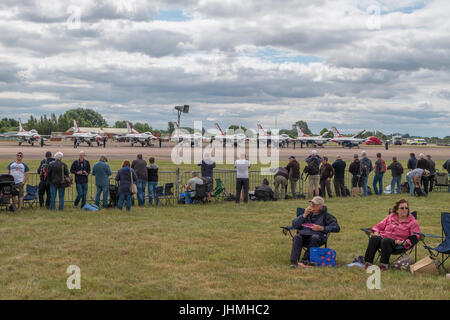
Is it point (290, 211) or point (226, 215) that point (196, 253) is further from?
point (290, 211)

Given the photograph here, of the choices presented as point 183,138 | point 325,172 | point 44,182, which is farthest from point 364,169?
point 183,138

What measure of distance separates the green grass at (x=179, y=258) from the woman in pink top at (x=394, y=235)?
414 mm

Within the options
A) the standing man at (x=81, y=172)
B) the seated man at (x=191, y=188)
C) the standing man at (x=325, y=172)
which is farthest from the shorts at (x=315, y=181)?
the standing man at (x=81, y=172)

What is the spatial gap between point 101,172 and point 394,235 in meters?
8.93

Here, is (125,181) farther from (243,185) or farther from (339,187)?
(339,187)

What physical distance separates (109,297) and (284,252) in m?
3.86

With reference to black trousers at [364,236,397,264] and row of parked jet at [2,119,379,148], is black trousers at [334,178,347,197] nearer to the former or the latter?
black trousers at [364,236,397,264]

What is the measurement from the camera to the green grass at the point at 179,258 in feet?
20.5

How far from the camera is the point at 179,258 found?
26.1 ft

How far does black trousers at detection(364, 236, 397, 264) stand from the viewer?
757 centimetres

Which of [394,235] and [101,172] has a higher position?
[101,172]

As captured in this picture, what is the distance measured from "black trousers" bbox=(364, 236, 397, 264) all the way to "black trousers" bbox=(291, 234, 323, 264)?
87cm

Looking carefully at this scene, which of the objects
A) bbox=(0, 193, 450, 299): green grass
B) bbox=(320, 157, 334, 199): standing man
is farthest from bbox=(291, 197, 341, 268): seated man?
bbox=(320, 157, 334, 199): standing man

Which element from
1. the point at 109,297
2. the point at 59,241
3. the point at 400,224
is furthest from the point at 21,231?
the point at 400,224
